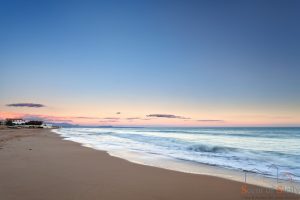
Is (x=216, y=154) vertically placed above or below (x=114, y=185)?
below

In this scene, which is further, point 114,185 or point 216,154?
point 216,154

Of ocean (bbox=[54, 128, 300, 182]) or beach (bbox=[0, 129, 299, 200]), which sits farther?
ocean (bbox=[54, 128, 300, 182])

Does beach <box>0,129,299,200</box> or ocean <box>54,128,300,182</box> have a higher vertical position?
beach <box>0,129,299,200</box>

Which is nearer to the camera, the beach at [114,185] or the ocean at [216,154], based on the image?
the beach at [114,185]

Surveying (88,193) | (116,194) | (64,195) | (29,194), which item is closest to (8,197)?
(29,194)

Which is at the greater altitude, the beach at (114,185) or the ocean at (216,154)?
the beach at (114,185)

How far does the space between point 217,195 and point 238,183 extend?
1.64 metres

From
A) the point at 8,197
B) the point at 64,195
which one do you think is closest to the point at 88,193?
the point at 64,195

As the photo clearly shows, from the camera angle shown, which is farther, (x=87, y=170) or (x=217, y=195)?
(x=87, y=170)

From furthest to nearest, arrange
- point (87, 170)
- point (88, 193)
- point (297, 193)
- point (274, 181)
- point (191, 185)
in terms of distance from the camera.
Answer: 1. point (87, 170)
2. point (274, 181)
3. point (191, 185)
4. point (297, 193)
5. point (88, 193)

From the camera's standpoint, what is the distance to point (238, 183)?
305 inches

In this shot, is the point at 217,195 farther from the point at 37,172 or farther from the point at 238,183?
the point at 37,172

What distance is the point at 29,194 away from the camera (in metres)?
6.00

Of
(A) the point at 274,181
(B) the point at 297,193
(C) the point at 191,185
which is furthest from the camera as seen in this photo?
(A) the point at 274,181
